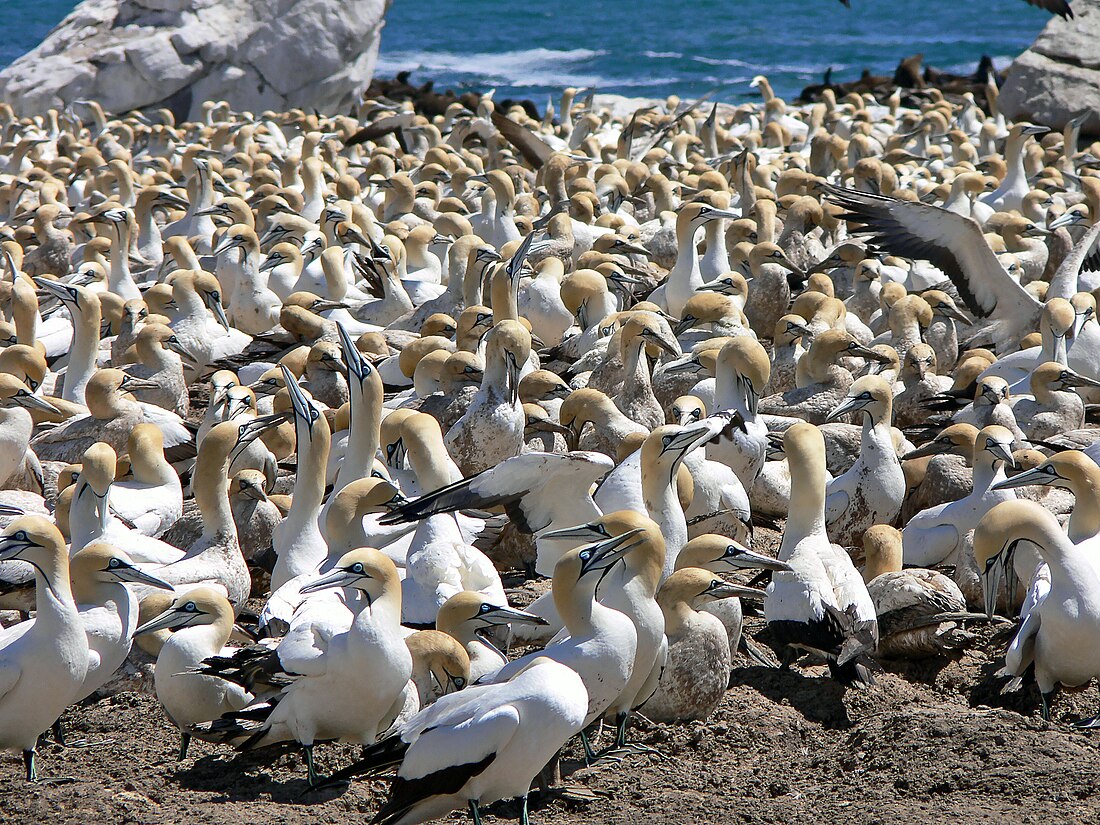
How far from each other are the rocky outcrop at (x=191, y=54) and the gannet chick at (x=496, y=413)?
17814 mm

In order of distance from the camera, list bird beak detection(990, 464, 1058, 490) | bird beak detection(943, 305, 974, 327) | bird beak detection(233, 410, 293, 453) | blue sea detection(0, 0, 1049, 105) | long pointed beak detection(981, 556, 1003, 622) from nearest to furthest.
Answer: long pointed beak detection(981, 556, 1003, 622) → bird beak detection(990, 464, 1058, 490) → bird beak detection(233, 410, 293, 453) → bird beak detection(943, 305, 974, 327) → blue sea detection(0, 0, 1049, 105)

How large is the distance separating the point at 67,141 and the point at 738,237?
12190 millimetres

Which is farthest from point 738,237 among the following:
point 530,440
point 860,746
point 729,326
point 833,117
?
point 833,117

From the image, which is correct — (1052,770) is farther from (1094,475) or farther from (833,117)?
(833,117)

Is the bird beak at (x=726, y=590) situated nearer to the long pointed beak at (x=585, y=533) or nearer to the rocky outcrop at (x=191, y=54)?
the long pointed beak at (x=585, y=533)

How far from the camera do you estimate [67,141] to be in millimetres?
20250

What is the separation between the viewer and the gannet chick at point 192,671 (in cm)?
465

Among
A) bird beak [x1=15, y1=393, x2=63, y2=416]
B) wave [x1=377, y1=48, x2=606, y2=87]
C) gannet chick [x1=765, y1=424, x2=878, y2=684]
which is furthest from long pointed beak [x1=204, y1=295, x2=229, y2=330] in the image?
wave [x1=377, y1=48, x2=606, y2=87]

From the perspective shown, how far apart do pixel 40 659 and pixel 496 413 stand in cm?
297

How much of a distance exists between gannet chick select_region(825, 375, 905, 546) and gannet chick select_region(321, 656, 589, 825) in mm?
3056

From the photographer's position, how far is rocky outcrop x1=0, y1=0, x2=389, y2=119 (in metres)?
23.2

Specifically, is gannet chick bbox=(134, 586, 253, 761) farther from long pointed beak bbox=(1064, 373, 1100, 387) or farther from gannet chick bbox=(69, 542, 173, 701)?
long pointed beak bbox=(1064, 373, 1100, 387)

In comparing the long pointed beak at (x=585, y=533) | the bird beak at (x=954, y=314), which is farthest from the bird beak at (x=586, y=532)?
the bird beak at (x=954, y=314)

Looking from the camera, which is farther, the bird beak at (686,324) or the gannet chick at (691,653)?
the bird beak at (686,324)
